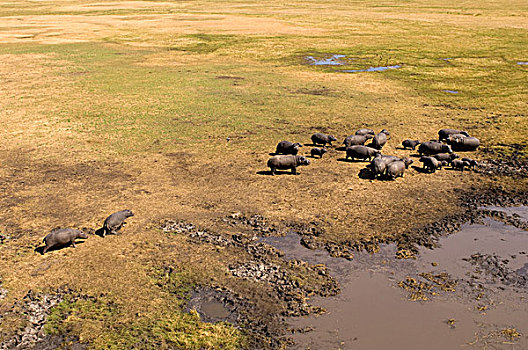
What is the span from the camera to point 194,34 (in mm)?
59969

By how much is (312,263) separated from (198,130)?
40.5 ft

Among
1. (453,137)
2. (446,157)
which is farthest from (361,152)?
(453,137)

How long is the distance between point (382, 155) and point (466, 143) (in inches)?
164

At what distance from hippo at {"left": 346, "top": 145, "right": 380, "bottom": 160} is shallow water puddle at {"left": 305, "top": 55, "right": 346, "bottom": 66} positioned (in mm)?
22516

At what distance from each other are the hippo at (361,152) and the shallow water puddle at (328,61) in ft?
73.9

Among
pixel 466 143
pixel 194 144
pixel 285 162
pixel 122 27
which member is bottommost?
pixel 194 144

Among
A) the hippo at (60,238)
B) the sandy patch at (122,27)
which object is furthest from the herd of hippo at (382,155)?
the sandy patch at (122,27)

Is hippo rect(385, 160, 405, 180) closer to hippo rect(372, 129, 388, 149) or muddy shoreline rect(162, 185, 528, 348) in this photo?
muddy shoreline rect(162, 185, 528, 348)

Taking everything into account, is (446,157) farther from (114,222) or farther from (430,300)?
(114,222)

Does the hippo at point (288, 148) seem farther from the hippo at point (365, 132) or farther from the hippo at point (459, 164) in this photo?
the hippo at point (459, 164)

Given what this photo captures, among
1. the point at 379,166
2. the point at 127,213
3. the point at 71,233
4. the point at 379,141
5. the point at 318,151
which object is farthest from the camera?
the point at 379,141

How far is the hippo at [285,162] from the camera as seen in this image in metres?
17.3

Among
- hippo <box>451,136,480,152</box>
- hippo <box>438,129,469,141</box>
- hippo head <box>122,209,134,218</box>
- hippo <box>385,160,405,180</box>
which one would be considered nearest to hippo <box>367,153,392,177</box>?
hippo <box>385,160,405,180</box>

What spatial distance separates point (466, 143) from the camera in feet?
63.8
